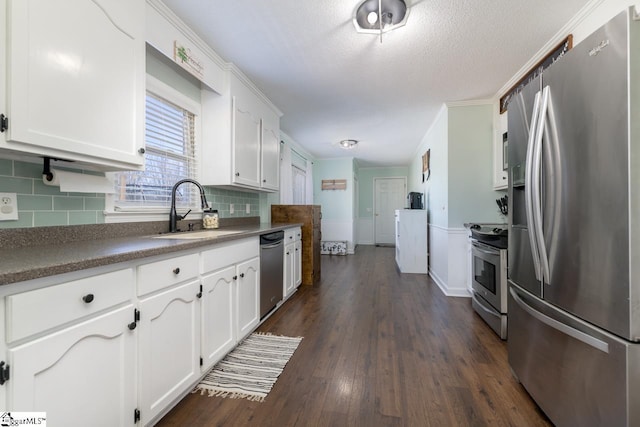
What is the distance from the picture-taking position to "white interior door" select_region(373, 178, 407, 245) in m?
8.21

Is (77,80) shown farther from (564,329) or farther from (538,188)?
(564,329)

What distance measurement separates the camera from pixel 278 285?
9.50ft

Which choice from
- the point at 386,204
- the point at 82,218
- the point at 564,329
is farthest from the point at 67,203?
the point at 386,204

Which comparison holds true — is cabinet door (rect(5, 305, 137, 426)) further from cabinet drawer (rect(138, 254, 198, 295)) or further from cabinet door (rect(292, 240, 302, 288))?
cabinet door (rect(292, 240, 302, 288))

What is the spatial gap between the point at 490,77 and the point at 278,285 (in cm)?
309

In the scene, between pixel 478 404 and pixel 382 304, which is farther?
pixel 382 304

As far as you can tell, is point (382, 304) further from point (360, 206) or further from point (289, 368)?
point (360, 206)

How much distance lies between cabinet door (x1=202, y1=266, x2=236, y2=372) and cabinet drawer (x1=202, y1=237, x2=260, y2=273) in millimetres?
52

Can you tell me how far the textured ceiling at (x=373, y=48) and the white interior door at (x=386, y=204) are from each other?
4.71m

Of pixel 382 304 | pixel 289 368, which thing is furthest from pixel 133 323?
pixel 382 304

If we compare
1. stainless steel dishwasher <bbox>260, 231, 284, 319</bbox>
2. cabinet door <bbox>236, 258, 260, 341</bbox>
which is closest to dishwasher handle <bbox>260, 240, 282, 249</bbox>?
stainless steel dishwasher <bbox>260, 231, 284, 319</bbox>

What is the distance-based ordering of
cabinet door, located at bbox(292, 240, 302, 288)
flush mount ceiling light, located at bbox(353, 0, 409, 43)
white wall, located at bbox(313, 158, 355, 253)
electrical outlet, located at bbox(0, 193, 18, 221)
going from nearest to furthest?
electrical outlet, located at bbox(0, 193, 18, 221) → flush mount ceiling light, located at bbox(353, 0, 409, 43) → cabinet door, located at bbox(292, 240, 302, 288) → white wall, located at bbox(313, 158, 355, 253)

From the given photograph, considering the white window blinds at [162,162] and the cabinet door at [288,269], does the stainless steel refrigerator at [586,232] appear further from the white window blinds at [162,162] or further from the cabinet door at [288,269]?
Answer: the white window blinds at [162,162]

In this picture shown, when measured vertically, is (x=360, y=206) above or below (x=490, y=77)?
below
